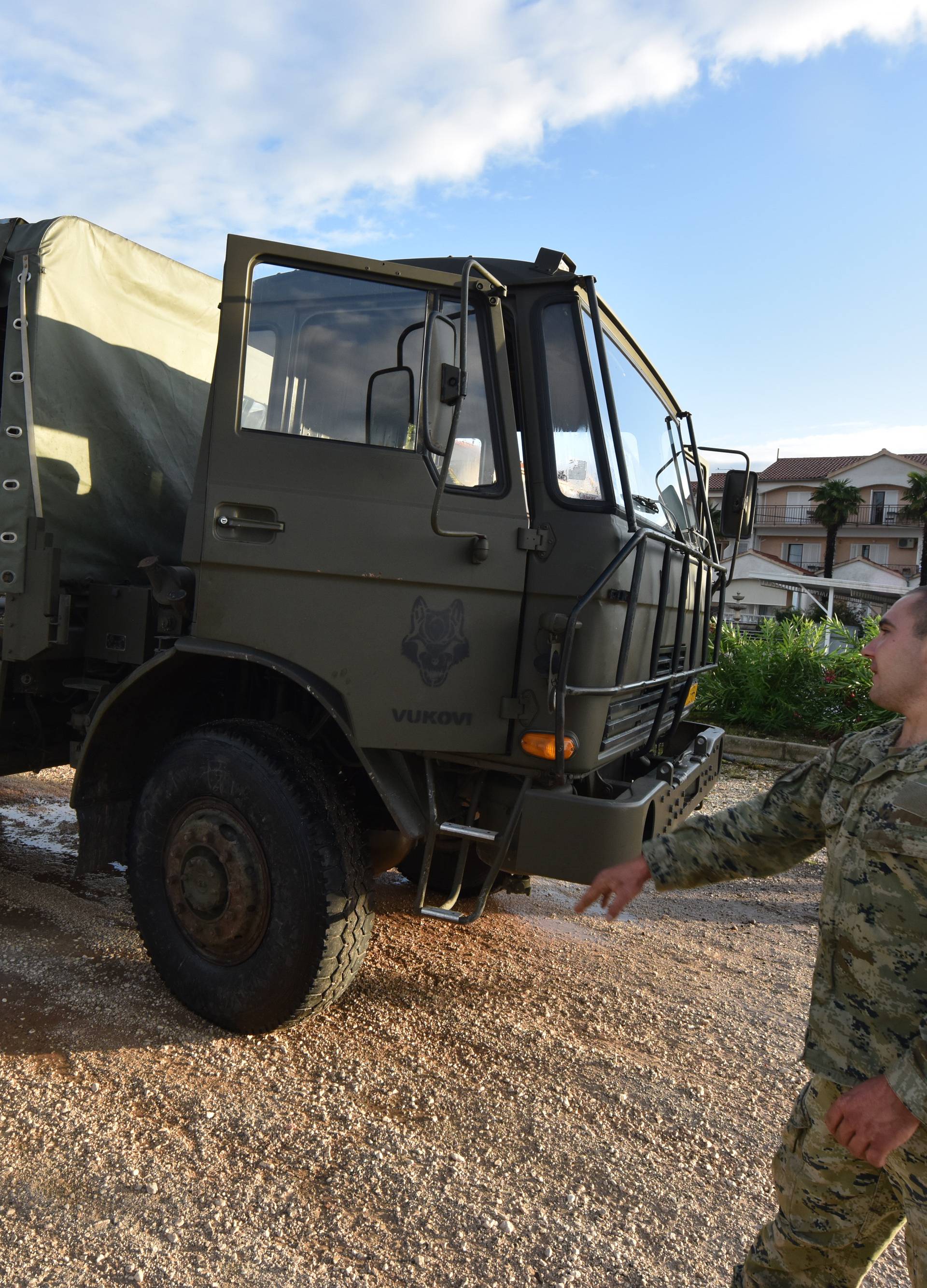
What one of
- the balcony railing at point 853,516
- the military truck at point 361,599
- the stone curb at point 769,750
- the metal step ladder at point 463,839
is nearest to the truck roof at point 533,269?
the military truck at point 361,599

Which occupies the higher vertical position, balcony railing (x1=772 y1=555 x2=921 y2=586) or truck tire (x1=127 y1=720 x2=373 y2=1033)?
balcony railing (x1=772 y1=555 x2=921 y2=586)

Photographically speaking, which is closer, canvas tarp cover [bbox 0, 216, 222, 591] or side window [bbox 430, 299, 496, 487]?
side window [bbox 430, 299, 496, 487]

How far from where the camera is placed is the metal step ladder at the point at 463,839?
3236mm

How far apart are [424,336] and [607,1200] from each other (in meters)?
2.69

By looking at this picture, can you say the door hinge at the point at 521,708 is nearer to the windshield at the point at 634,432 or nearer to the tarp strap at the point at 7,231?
the windshield at the point at 634,432

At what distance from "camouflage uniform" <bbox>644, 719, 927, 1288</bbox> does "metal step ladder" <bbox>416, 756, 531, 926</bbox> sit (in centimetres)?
136

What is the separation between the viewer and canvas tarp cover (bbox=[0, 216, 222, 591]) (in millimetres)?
3723

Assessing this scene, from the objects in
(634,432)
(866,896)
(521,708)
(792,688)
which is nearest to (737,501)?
(634,432)

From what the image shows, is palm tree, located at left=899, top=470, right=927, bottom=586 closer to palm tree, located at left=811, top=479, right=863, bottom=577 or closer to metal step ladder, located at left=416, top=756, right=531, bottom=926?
palm tree, located at left=811, top=479, right=863, bottom=577

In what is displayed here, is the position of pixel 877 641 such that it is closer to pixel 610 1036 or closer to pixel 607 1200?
pixel 607 1200

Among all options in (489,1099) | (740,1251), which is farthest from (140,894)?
(740,1251)

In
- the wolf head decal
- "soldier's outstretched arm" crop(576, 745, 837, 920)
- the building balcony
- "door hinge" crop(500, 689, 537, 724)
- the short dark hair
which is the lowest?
"soldier's outstretched arm" crop(576, 745, 837, 920)

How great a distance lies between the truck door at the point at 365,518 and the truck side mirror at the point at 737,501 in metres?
2.16

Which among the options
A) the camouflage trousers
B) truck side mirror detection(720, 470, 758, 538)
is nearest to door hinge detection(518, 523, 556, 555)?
the camouflage trousers
